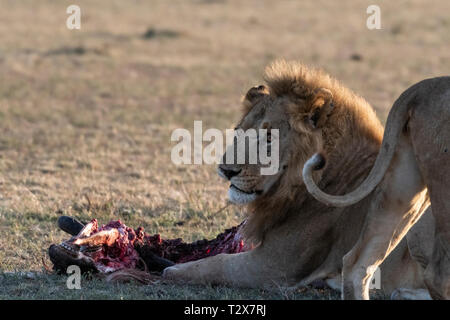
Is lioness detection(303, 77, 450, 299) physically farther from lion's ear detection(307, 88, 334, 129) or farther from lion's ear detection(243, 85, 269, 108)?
lion's ear detection(243, 85, 269, 108)

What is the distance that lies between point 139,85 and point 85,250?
32.6 ft

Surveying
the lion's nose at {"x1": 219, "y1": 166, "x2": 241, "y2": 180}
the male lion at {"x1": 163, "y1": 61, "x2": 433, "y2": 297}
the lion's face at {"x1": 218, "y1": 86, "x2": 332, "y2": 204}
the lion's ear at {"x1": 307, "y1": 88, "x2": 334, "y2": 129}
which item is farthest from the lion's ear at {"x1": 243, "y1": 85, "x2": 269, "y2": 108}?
the lion's nose at {"x1": 219, "y1": 166, "x2": 241, "y2": 180}

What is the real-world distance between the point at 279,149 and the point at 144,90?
9.96m

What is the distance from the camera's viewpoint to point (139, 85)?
15094 millimetres

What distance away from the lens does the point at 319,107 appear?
4949 millimetres

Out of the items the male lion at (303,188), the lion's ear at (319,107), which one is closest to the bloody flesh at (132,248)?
the male lion at (303,188)

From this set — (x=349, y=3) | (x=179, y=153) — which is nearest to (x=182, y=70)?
(x=179, y=153)

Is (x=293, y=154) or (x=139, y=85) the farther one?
(x=139, y=85)

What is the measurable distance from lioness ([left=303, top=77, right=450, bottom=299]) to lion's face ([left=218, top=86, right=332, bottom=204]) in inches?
21.5

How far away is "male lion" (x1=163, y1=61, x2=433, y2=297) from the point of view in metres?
4.88

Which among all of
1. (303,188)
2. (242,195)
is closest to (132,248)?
(242,195)

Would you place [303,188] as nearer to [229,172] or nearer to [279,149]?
Answer: [279,149]

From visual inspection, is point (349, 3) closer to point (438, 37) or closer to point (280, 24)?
point (280, 24)

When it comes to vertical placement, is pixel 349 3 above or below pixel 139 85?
above
